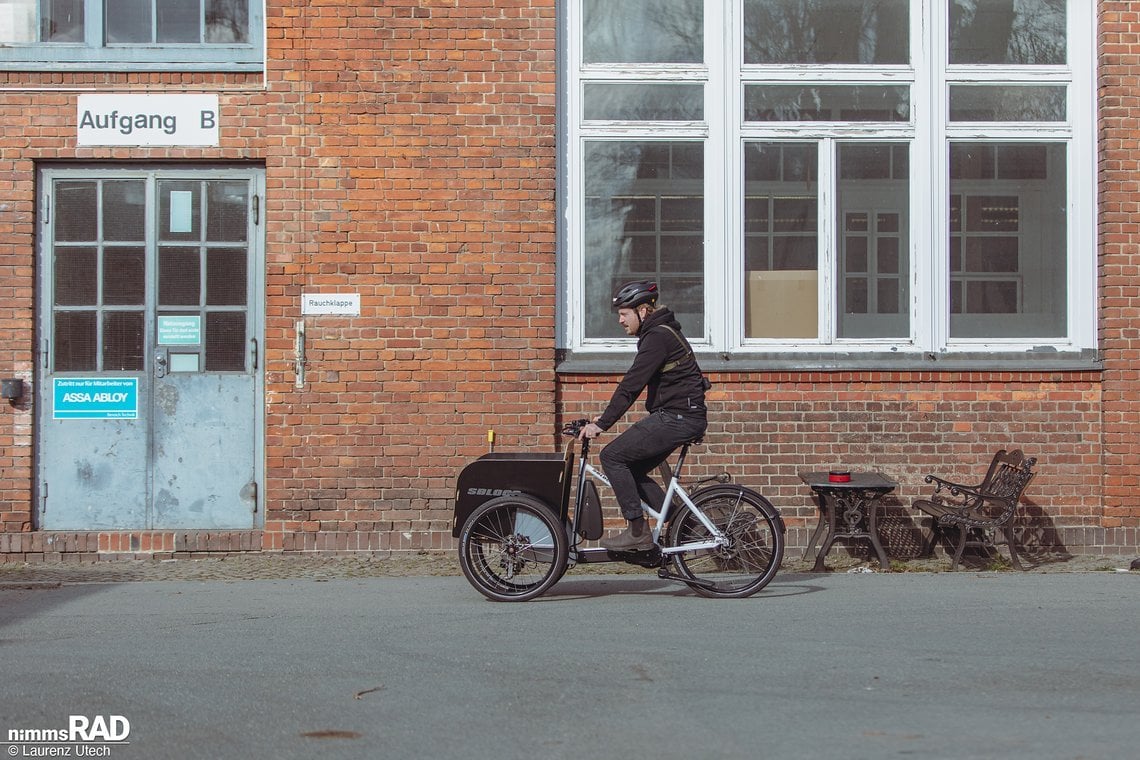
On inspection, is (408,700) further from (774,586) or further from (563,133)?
(563,133)

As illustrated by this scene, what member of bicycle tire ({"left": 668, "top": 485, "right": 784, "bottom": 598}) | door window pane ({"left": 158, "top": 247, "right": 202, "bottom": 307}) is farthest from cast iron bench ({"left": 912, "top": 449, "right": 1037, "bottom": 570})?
door window pane ({"left": 158, "top": 247, "right": 202, "bottom": 307})

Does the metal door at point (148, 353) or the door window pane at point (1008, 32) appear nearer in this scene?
the metal door at point (148, 353)

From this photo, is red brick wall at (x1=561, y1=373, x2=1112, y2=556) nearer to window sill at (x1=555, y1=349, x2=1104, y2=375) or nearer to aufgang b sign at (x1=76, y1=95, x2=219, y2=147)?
window sill at (x1=555, y1=349, x2=1104, y2=375)

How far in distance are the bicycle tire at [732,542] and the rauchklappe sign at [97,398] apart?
4892 mm

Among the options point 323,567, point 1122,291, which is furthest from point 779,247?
point 323,567

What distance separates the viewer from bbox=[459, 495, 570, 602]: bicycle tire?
26.5 feet

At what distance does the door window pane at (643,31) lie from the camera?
1088 cm

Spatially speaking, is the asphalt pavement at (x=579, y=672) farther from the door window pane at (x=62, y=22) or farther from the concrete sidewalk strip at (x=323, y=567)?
the door window pane at (x=62, y=22)

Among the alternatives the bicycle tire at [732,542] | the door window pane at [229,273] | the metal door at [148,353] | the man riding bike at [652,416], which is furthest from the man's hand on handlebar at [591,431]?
the door window pane at [229,273]

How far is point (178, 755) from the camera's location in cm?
493

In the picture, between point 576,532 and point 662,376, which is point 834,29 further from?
point 576,532

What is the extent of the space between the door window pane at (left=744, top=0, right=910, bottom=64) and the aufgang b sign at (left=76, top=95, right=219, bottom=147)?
4.44 m

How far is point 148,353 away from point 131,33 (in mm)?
2552

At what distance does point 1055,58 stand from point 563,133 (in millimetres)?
4063
